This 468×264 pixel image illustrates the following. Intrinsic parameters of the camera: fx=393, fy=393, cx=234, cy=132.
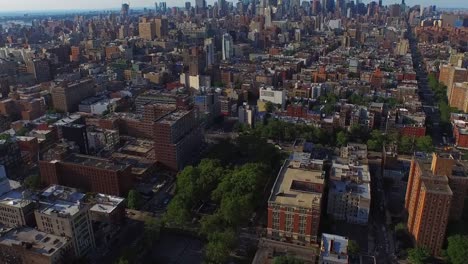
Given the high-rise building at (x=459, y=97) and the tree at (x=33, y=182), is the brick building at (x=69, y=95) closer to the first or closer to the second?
the tree at (x=33, y=182)

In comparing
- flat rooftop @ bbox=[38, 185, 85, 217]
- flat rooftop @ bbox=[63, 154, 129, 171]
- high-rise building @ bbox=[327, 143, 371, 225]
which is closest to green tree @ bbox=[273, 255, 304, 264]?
high-rise building @ bbox=[327, 143, 371, 225]

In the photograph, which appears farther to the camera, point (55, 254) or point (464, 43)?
point (464, 43)

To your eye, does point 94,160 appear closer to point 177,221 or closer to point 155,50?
point 177,221

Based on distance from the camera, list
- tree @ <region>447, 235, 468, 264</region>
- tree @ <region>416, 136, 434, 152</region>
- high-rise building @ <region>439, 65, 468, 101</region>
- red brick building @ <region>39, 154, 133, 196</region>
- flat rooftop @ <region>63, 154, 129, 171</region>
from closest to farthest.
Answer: tree @ <region>447, 235, 468, 264</region> < red brick building @ <region>39, 154, 133, 196</region> < flat rooftop @ <region>63, 154, 129, 171</region> < tree @ <region>416, 136, 434, 152</region> < high-rise building @ <region>439, 65, 468, 101</region>

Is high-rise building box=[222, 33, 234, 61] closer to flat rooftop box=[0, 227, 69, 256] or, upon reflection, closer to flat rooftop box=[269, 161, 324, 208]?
flat rooftop box=[269, 161, 324, 208]

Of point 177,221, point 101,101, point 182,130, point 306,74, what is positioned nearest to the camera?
point 177,221

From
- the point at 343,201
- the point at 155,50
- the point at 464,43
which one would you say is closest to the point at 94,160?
the point at 343,201

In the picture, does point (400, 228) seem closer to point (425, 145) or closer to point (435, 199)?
point (435, 199)
